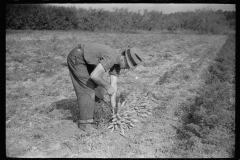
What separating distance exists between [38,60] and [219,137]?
7.01 meters

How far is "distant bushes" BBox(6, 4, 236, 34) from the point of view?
2238 centimetres

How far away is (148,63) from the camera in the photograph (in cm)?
852

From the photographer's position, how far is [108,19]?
2842 centimetres

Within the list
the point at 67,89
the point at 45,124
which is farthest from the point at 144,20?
the point at 45,124

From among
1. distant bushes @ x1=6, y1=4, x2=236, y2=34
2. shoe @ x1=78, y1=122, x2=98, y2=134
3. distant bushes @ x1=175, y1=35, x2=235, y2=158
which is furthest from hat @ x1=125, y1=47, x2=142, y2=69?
distant bushes @ x1=6, y1=4, x2=236, y2=34

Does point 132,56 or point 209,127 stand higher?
point 132,56

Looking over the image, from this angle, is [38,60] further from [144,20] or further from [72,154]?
[144,20]

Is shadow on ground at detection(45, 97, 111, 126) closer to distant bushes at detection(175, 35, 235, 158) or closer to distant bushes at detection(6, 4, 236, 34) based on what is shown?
distant bushes at detection(175, 35, 235, 158)

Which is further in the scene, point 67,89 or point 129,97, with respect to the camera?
point 67,89

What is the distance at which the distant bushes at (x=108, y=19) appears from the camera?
22.4m

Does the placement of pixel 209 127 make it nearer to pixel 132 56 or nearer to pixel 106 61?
pixel 132 56

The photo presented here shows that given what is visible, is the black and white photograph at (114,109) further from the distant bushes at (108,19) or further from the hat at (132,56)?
the distant bushes at (108,19)

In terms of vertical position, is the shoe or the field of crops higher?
the shoe

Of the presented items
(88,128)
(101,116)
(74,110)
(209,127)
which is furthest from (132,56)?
(74,110)
